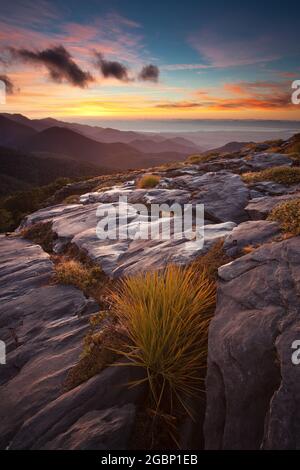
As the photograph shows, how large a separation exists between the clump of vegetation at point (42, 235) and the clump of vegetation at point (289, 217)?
25.8 ft

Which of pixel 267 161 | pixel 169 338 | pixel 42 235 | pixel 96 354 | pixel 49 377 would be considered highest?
pixel 267 161

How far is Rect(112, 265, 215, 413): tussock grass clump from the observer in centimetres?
389

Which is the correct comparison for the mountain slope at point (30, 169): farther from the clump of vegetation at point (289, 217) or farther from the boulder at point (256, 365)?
the boulder at point (256, 365)

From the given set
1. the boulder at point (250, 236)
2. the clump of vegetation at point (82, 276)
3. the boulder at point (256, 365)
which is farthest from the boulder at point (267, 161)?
the boulder at point (256, 365)

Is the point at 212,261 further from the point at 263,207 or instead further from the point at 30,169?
the point at 30,169

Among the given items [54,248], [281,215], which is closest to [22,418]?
[281,215]

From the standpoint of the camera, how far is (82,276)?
766 centimetres

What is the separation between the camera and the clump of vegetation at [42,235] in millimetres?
11516

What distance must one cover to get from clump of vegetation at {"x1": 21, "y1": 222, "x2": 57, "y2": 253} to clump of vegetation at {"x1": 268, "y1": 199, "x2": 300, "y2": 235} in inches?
309

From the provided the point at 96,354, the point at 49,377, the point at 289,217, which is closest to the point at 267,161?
the point at 289,217

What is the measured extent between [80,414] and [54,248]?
292 inches

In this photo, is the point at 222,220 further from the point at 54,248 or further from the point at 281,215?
the point at 54,248

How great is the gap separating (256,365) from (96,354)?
251cm
